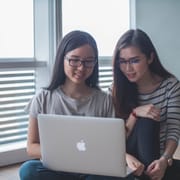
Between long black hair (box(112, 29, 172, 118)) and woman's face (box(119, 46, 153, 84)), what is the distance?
0.02 m

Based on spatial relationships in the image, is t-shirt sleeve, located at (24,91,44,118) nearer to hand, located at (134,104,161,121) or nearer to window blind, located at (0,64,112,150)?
hand, located at (134,104,161,121)

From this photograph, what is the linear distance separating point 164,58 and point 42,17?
4.34 feet

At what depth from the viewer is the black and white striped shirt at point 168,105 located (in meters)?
1.73

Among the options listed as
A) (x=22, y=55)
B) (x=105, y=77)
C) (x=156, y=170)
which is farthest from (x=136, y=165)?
(x=105, y=77)

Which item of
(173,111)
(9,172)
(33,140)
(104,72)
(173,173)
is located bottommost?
(9,172)

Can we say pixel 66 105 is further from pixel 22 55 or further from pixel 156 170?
pixel 22 55

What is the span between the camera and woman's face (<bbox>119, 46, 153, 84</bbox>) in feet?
5.69

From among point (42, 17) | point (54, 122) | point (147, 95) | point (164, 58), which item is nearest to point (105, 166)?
point (54, 122)

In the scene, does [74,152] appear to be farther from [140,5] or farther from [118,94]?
[140,5]

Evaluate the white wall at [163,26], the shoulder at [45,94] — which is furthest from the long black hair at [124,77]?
the white wall at [163,26]

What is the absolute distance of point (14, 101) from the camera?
2.84 meters

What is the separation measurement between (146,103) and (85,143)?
0.54 meters

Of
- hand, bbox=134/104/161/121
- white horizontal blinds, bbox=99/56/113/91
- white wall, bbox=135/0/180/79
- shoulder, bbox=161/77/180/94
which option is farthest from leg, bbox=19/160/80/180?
white wall, bbox=135/0/180/79

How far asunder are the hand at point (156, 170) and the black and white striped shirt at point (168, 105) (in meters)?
0.18
